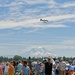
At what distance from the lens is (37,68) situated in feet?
91.5

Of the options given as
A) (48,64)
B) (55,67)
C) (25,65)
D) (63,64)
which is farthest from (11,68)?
(55,67)

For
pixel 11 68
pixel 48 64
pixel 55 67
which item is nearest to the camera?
pixel 11 68

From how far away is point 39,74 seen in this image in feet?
90.5

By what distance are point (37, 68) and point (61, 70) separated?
11.8 feet

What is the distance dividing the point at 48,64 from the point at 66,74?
6459mm

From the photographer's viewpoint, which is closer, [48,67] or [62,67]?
[48,67]

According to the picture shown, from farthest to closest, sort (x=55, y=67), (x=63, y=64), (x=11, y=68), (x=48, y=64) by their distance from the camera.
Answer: (x=55, y=67)
(x=63, y=64)
(x=48, y=64)
(x=11, y=68)

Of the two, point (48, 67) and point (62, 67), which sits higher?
point (48, 67)

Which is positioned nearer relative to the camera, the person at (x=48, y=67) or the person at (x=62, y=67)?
the person at (x=48, y=67)

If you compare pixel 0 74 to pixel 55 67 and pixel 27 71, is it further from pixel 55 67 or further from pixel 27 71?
pixel 55 67

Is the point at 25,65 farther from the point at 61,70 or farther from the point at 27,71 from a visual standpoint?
the point at 61,70

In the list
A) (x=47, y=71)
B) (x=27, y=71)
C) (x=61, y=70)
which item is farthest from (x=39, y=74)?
(x=27, y=71)

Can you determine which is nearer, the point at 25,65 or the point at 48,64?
the point at 25,65

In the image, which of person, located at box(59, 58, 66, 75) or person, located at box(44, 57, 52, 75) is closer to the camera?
person, located at box(44, 57, 52, 75)
